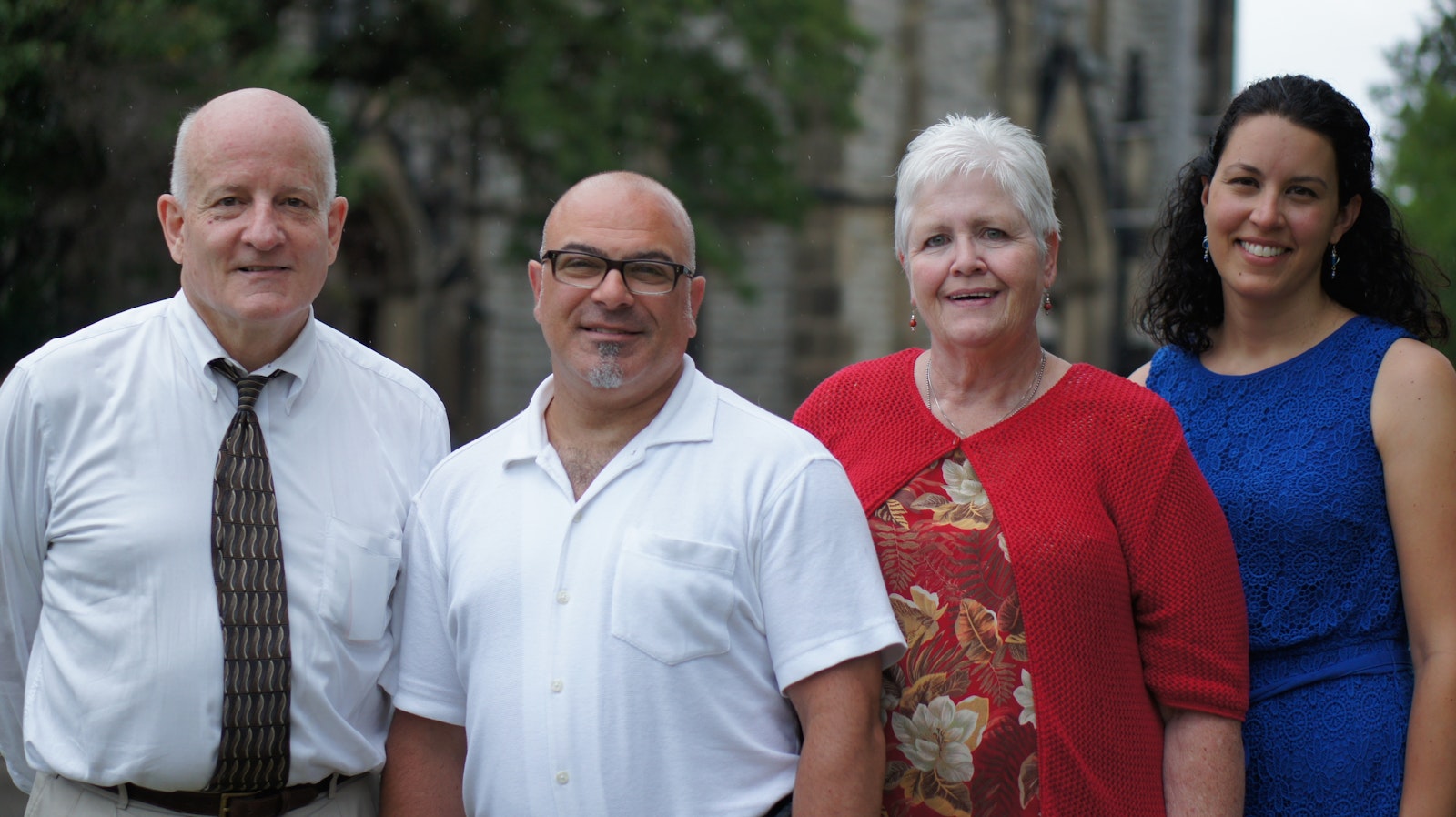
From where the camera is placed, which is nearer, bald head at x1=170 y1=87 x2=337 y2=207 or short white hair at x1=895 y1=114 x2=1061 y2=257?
short white hair at x1=895 y1=114 x2=1061 y2=257

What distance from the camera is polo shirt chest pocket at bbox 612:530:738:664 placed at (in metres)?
2.55

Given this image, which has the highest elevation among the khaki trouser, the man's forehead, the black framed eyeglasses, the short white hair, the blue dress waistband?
the short white hair

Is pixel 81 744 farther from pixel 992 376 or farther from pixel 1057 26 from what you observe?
pixel 1057 26

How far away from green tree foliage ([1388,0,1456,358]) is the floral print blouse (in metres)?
8.60

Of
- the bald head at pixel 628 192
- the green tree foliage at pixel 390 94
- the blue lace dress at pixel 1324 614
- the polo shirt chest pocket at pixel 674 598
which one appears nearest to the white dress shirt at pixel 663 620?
the polo shirt chest pocket at pixel 674 598

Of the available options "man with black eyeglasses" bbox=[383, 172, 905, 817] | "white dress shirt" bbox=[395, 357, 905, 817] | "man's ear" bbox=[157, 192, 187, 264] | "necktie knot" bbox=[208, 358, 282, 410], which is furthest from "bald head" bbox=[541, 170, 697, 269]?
"man's ear" bbox=[157, 192, 187, 264]

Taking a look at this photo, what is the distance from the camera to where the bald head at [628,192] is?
8.98ft

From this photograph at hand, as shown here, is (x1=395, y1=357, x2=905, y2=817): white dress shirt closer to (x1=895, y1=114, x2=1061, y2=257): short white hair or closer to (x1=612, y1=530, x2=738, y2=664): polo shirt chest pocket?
(x1=612, y1=530, x2=738, y2=664): polo shirt chest pocket

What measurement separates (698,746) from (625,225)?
941mm

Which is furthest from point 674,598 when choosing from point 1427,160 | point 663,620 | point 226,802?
point 1427,160

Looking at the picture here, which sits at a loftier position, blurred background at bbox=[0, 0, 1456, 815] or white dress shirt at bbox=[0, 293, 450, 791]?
blurred background at bbox=[0, 0, 1456, 815]

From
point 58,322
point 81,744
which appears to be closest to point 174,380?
point 81,744

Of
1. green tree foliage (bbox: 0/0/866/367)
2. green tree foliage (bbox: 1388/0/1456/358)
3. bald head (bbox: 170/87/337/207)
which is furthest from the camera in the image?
green tree foliage (bbox: 1388/0/1456/358)

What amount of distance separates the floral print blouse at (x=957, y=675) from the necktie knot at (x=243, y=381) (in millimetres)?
1266
